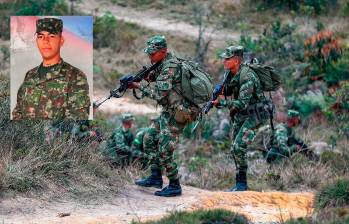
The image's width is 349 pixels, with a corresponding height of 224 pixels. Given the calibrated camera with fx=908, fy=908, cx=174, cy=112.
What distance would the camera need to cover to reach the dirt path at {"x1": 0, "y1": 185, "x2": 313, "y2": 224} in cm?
810

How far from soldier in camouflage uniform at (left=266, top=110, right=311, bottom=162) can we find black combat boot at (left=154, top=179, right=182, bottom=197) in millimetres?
3477

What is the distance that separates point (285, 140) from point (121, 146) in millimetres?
2723

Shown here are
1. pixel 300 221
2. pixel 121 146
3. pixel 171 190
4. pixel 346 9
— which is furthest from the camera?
pixel 346 9

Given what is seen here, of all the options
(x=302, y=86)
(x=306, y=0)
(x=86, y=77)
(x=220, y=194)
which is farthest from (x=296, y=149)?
(x=306, y=0)

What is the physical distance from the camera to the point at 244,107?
951cm

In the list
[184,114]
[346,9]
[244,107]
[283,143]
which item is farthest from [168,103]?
[346,9]

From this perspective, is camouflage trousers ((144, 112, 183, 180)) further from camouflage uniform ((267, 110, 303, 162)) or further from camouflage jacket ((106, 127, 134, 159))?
camouflage uniform ((267, 110, 303, 162))

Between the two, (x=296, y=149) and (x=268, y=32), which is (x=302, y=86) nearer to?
(x=268, y=32)

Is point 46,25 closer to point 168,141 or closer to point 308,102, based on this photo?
point 168,141

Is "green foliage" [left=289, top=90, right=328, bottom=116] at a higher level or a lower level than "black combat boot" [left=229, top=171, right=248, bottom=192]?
higher

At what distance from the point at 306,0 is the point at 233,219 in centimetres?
1951

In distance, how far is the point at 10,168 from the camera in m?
8.65

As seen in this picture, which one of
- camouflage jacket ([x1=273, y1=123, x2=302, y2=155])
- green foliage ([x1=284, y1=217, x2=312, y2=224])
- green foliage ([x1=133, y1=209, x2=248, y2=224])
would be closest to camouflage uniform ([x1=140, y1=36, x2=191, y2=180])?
green foliage ([x1=133, y1=209, x2=248, y2=224])

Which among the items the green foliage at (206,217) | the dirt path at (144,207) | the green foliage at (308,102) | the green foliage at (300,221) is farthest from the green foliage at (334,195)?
the green foliage at (308,102)
